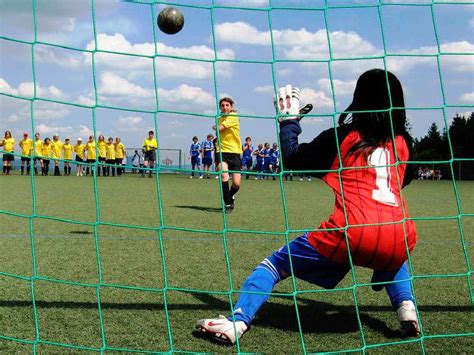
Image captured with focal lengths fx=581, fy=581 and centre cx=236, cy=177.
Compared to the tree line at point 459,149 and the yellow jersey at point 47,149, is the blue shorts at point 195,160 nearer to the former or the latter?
the yellow jersey at point 47,149

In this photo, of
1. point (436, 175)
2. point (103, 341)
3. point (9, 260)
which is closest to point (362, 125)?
point (103, 341)

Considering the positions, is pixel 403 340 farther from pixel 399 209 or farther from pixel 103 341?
Result: pixel 103 341

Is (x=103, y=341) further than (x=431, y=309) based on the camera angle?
No

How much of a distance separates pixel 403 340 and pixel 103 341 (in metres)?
1.46

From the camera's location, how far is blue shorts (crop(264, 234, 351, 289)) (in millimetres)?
2926

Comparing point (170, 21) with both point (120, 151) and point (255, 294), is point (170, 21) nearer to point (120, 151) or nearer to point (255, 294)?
point (255, 294)

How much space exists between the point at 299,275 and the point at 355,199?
1.61 feet

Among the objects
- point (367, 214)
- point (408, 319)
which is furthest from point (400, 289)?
point (367, 214)

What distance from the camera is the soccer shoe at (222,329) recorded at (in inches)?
108

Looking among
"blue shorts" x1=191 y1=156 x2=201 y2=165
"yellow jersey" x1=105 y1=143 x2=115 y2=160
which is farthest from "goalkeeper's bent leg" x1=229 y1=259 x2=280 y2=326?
"yellow jersey" x1=105 y1=143 x2=115 y2=160

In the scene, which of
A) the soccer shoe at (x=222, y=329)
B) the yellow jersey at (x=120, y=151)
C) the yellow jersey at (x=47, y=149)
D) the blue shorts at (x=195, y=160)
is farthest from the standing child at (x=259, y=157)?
the soccer shoe at (x=222, y=329)

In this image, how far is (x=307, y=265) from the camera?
295 centimetres

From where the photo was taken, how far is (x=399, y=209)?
2.87 metres

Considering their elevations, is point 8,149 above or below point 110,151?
below
